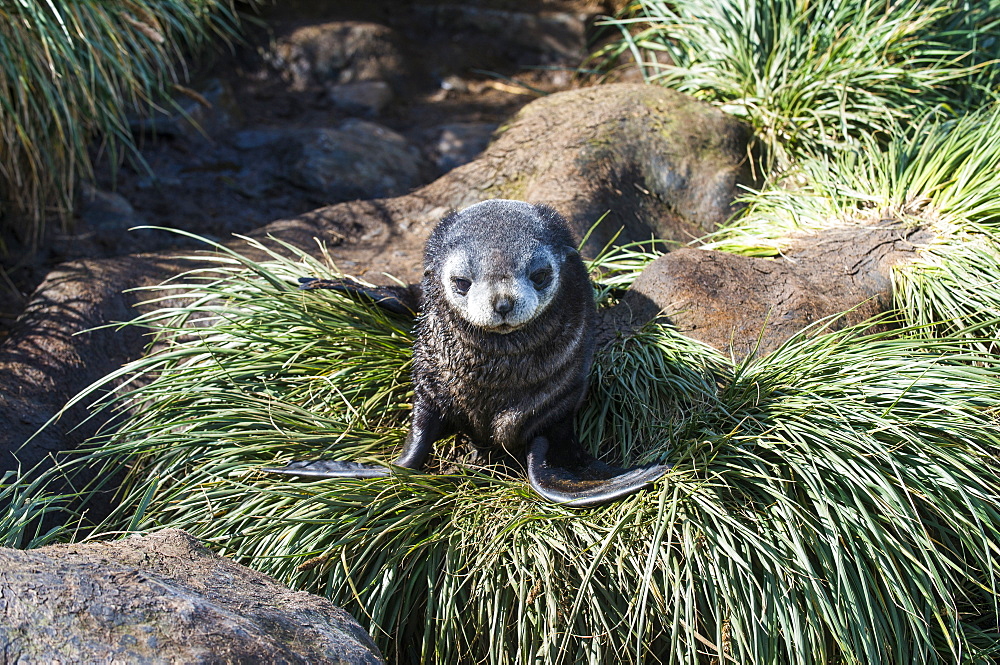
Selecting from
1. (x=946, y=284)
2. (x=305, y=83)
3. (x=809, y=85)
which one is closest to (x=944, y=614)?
(x=946, y=284)

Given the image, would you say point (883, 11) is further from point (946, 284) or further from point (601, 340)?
point (601, 340)

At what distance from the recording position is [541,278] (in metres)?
3.00

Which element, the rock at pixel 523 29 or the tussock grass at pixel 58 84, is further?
the rock at pixel 523 29

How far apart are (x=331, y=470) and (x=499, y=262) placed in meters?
1.06

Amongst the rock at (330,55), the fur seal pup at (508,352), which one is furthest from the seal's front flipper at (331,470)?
the rock at (330,55)

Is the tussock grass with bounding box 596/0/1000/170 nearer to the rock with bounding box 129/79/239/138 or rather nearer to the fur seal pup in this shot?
the fur seal pup

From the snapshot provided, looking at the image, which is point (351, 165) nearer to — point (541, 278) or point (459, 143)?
point (459, 143)

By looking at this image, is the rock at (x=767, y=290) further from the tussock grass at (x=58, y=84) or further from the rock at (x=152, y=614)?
the tussock grass at (x=58, y=84)

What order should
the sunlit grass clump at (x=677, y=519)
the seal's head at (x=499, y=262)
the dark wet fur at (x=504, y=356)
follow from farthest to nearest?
the dark wet fur at (x=504, y=356), the seal's head at (x=499, y=262), the sunlit grass clump at (x=677, y=519)

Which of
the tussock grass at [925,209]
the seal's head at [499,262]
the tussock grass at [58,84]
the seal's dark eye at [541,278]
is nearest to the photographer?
the seal's head at [499,262]

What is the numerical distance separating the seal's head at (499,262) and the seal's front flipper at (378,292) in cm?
59

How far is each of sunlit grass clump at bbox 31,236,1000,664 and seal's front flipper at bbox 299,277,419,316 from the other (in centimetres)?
40

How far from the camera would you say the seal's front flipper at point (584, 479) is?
2.92 metres

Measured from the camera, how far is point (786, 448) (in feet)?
9.96
